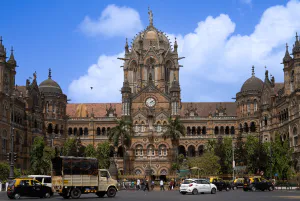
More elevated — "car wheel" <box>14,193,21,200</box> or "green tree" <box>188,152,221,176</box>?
"green tree" <box>188,152,221,176</box>

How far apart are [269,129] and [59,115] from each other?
42753 mm

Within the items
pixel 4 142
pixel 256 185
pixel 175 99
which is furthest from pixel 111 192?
pixel 175 99

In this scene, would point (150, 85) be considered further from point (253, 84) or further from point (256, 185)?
point (256, 185)

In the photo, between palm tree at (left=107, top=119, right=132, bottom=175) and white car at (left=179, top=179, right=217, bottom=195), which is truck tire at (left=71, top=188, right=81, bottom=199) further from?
palm tree at (left=107, top=119, right=132, bottom=175)

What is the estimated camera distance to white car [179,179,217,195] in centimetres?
4825

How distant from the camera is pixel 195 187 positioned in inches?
1909

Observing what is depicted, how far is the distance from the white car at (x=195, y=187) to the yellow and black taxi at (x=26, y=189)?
12641mm

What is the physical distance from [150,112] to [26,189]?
61.0 m

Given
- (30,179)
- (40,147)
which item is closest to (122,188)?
(40,147)

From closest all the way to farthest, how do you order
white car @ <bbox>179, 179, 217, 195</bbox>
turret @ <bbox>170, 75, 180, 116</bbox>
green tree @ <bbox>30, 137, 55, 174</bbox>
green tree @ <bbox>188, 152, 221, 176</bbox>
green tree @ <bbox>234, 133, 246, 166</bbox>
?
white car @ <bbox>179, 179, 217, 195</bbox>, green tree @ <bbox>30, 137, 55, 174</bbox>, green tree @ <bbox>188, 152, 221, 176</bbox>, green tree @ <bbox>234, 133, 246, 166</bbox>, turret @ <bbox>170, 75, 180, 116</bbox>

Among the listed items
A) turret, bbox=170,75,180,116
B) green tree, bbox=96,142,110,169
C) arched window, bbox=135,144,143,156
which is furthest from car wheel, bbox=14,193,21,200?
turret, bbox=170,75,180,116

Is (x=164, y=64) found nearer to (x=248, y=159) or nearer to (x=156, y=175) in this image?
(x=156, y=175)

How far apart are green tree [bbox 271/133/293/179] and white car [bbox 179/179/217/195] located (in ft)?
92.7

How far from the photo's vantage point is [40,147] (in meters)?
81.6
